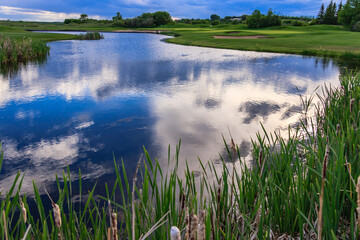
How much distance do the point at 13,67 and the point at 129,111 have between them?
10337 millimetres

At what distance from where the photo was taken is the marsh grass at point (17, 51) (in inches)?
646

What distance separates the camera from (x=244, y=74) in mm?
14578

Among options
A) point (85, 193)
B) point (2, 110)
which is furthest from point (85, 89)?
point (85, 193)

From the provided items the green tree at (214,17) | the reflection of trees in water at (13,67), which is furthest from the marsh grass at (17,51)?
the green tree at (214,17)

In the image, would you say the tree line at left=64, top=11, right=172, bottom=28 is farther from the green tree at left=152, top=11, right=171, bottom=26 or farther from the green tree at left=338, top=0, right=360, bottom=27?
the green tree at left=338, top=0, right=360, bottom=27

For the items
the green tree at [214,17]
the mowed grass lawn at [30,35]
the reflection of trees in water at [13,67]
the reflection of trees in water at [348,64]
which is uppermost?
the green tree at [214,17]

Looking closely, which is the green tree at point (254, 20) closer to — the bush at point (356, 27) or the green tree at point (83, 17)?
the bush at point (356, 27)

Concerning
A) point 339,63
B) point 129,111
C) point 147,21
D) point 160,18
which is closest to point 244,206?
point 129,111

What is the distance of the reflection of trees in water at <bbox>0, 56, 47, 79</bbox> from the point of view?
45.1 feet

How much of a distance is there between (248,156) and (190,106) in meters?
3.80

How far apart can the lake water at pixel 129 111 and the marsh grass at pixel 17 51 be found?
4.83 feet

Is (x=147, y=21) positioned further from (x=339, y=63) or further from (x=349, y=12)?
(x=339, y=63)

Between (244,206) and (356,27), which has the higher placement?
(356,27)

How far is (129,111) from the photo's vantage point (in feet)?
28.3
